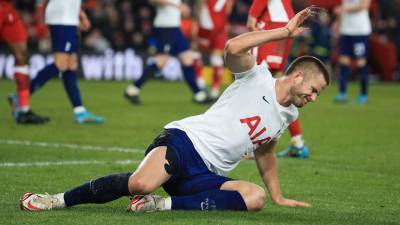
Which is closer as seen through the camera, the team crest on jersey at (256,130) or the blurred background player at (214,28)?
the team crest on jersey at (256,130)

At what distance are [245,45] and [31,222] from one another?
6.27ft

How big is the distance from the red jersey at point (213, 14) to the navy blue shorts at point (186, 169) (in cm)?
1234

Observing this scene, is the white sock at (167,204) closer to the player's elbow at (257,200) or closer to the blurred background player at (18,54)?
the player's elbow at (257,200)

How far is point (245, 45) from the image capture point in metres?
6.45

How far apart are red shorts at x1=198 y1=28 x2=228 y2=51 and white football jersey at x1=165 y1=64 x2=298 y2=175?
12427 millimetres

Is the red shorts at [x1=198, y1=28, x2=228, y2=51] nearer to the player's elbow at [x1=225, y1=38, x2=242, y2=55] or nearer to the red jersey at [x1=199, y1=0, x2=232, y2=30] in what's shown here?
the red jersey at [x1=199, y1=0, x2=232, y2=30]

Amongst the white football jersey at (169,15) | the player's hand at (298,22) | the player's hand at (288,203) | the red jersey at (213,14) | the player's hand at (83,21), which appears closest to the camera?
the player's hand at (298,22)

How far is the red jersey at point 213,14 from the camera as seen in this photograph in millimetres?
19016

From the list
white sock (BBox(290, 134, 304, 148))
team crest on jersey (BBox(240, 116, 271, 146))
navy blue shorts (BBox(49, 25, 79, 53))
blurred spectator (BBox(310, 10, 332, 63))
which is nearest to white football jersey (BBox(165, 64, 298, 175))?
team crest on jersey (BBox(240, 116, 271, 146))

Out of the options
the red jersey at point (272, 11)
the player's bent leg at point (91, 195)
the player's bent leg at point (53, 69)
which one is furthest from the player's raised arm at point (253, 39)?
the player's bent leg at point (53, 69)

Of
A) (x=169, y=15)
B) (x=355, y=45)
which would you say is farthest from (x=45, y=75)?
(x=355, y=45)

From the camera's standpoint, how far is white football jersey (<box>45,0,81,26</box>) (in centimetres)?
1302

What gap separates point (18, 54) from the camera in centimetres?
1330

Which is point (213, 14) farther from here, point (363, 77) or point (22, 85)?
point (22, 85)
